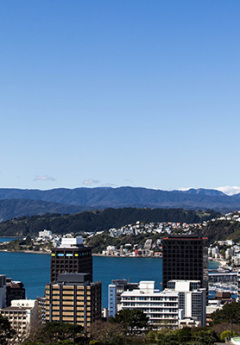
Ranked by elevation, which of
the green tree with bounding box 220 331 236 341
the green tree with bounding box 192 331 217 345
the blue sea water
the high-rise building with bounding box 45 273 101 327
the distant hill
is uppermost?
the distant hill

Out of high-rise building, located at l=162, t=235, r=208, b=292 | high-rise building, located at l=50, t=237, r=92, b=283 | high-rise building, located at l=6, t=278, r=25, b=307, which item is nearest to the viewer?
high-rise building, located at l=6, t=278, r=25, b=307

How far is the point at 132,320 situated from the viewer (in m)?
27.9

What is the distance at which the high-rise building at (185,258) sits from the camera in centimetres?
4806

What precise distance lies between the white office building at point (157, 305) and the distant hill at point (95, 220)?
126344 mm

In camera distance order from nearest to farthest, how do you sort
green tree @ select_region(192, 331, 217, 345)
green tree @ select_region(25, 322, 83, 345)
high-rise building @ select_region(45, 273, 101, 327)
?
green tree @ select_region(192, 331, 217, 345) < green tree @ select_region(25, 322, 83, 345) < high-rise building @ select_region(45, 273, 101, 327)

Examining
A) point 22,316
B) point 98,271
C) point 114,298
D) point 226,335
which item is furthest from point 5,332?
point 98,271

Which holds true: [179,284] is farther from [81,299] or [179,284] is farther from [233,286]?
[233,286]

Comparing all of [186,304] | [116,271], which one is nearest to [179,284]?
[186,304]

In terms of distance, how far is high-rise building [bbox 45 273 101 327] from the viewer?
1172 inches

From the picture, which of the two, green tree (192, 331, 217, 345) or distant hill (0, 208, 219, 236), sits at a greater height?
distant hill (0, 208, 219, 236)

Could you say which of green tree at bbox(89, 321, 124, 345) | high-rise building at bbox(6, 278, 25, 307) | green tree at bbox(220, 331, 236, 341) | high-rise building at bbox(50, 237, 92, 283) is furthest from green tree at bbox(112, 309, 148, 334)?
high-rise building at bbox(50, 237, 92, 283)

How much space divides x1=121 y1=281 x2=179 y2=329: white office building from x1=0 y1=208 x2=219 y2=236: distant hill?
126 m

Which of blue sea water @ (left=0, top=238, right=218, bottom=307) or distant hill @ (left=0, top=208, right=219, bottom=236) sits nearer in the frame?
blue sea water @ (left=0, top=238, right=218, bottom=307)

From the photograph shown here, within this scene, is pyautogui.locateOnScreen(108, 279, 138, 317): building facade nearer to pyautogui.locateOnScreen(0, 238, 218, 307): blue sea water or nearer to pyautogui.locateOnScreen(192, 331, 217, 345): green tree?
pyautogui.locateOnScreen(0, 238, 218, 307): blue sea water
